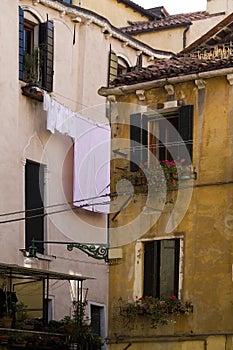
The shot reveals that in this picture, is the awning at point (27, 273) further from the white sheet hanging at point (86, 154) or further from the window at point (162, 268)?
the white sheet hanging at point (86, 154)

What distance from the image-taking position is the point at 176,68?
25.1 meters

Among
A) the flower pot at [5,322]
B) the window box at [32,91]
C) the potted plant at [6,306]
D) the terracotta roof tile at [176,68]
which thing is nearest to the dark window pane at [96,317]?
the potted plant at [6,306]

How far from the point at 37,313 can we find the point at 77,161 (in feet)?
17.4

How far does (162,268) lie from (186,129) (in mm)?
2983

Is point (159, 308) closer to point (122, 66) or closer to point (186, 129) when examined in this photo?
point (186, 129)

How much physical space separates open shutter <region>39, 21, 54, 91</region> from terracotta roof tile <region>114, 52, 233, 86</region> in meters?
4.62

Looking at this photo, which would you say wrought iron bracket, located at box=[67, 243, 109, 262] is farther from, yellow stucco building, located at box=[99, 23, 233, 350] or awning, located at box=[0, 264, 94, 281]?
awning, located at box=[0, 264, 94, 281]

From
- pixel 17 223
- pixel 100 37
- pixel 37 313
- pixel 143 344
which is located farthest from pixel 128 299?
pixel 100 37

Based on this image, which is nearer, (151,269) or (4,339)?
(4,339)

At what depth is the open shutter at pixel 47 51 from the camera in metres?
30.5

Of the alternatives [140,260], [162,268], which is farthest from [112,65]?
[162,268]

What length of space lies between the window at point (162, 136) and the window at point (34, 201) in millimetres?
4662

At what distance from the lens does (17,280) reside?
2694 cm

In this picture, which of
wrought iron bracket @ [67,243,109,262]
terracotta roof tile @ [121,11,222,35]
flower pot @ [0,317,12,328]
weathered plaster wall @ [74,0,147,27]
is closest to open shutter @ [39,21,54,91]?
weathered plaster wall @ [74,0,147,27]
